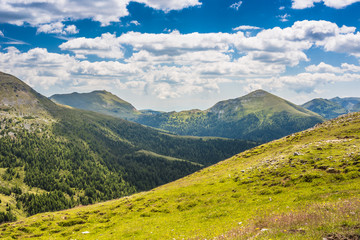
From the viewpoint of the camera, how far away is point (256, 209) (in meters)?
31.6

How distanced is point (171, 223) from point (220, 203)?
9.86 meters

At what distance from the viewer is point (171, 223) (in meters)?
36.2

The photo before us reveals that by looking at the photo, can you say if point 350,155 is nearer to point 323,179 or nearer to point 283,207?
point 323,179

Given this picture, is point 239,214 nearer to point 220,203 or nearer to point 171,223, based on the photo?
point 220,203

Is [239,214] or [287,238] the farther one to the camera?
[239,214]

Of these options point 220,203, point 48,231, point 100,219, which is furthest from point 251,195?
point 48,231

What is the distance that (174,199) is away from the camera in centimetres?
5125

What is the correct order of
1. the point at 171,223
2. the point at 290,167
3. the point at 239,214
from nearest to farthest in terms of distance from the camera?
the point at 239,214
the point at 171,223
the point at 290,167

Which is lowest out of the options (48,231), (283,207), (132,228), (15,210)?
(15,210)

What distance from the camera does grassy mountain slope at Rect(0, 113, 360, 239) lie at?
20.2 meters

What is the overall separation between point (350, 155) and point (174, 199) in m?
37.9

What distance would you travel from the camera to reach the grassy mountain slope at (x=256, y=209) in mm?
20230

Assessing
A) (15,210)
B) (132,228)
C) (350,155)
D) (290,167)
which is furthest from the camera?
(15,210)

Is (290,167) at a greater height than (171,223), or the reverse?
(290,167)
